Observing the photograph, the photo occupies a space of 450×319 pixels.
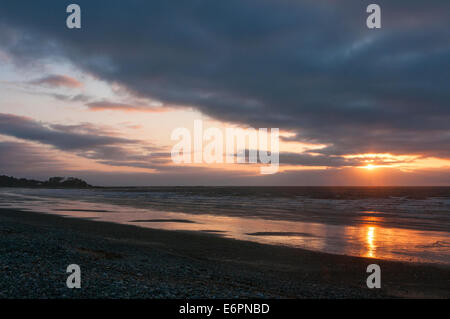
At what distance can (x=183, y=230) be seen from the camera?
25.2 metres

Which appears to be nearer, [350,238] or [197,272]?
[197,272]

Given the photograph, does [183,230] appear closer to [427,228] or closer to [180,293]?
[180,293]

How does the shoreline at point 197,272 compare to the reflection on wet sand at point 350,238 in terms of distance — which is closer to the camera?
the shoreline at point 197,272

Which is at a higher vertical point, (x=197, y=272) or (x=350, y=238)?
(x=197, y=272)

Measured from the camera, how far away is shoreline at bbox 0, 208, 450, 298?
29.9 feet

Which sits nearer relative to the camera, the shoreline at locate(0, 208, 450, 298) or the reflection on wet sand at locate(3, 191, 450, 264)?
the shoreline at locate(0, 208, 450, 298)

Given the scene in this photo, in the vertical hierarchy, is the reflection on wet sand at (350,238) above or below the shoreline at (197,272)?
below

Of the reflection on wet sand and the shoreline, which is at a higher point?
the shoreline

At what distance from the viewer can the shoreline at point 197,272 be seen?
911 cm

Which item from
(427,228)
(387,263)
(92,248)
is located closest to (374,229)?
(427,228)

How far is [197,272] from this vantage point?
12336 mm
